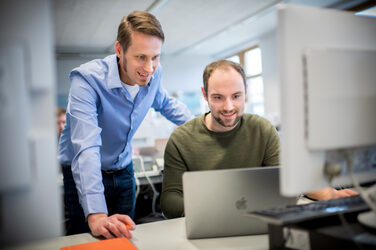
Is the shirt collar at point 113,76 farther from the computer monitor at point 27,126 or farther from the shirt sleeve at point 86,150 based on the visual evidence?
the computer monitor at point 27,126

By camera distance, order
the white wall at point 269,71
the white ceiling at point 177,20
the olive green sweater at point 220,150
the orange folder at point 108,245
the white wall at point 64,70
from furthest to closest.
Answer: the white wall at point 64,70 < the white wall at point 269,71 < the white ceiling at point 177,20 < the olive green sweater at point 220,150 < the orange folder at point 108,245

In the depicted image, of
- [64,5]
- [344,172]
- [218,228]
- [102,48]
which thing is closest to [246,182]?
[218,228]

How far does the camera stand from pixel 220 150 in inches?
54.8

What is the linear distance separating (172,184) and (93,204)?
14.5 inches

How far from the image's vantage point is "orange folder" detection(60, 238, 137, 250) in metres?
0.92

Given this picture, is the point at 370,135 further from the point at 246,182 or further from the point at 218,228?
the point at 218,228

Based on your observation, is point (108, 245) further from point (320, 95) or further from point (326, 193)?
point (326, 193)

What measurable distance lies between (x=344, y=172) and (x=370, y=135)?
0.10m

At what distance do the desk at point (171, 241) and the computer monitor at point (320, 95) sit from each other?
370 millimetres

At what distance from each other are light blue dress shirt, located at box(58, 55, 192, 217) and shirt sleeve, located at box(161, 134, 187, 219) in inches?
Result: 10.4

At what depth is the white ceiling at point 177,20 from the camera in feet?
15.4

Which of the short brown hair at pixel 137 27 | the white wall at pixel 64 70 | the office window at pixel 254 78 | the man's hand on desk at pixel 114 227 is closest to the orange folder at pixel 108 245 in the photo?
the man's hand on desk at pixel 114 227

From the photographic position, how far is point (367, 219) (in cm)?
73

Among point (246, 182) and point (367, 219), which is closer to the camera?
point (367, 219)
